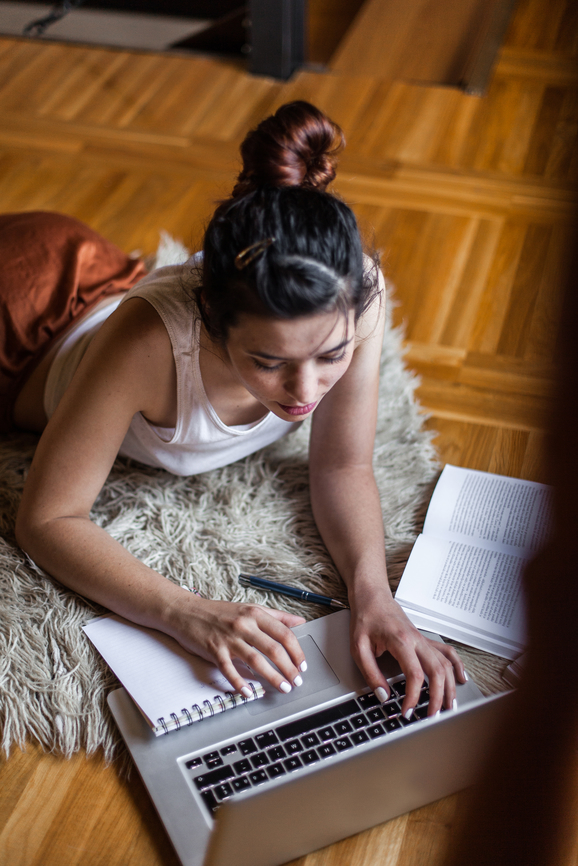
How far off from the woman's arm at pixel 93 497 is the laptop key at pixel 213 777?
0.13 metres

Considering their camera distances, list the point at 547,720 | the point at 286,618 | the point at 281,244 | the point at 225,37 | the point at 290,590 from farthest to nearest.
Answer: the point at 225,37 → the point at 290,590 → the point at 286,618 → the point at 281,244 → the point at 547,720

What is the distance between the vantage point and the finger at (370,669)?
0.93 meters

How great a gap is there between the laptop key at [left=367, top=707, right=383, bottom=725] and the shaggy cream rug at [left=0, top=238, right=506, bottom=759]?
14cm

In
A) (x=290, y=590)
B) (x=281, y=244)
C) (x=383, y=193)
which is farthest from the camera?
(x=383, y=193)

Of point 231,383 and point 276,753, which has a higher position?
point 231,383

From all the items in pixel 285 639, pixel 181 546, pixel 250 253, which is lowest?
pixel 181 546

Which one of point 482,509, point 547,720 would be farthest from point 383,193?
point 547,720

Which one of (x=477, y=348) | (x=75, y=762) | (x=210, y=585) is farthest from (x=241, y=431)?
(x=477, y=348)

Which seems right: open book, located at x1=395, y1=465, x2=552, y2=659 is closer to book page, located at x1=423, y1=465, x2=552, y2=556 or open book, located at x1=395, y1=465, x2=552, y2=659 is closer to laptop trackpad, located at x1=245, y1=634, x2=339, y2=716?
book page, located at x1=423, y1=465, x2=552, y2=556

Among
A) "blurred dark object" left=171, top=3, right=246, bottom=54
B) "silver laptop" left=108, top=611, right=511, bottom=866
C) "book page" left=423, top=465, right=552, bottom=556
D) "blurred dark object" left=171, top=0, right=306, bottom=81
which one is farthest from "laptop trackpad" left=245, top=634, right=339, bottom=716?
"blurred dark object" left=171, top=3, right=246, bottom=54

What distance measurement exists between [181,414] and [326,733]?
464 mm

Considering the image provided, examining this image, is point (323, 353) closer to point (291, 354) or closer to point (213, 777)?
point (291, 354)

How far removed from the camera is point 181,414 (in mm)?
1071

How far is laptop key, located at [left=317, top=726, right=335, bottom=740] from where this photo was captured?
0.92 metres
